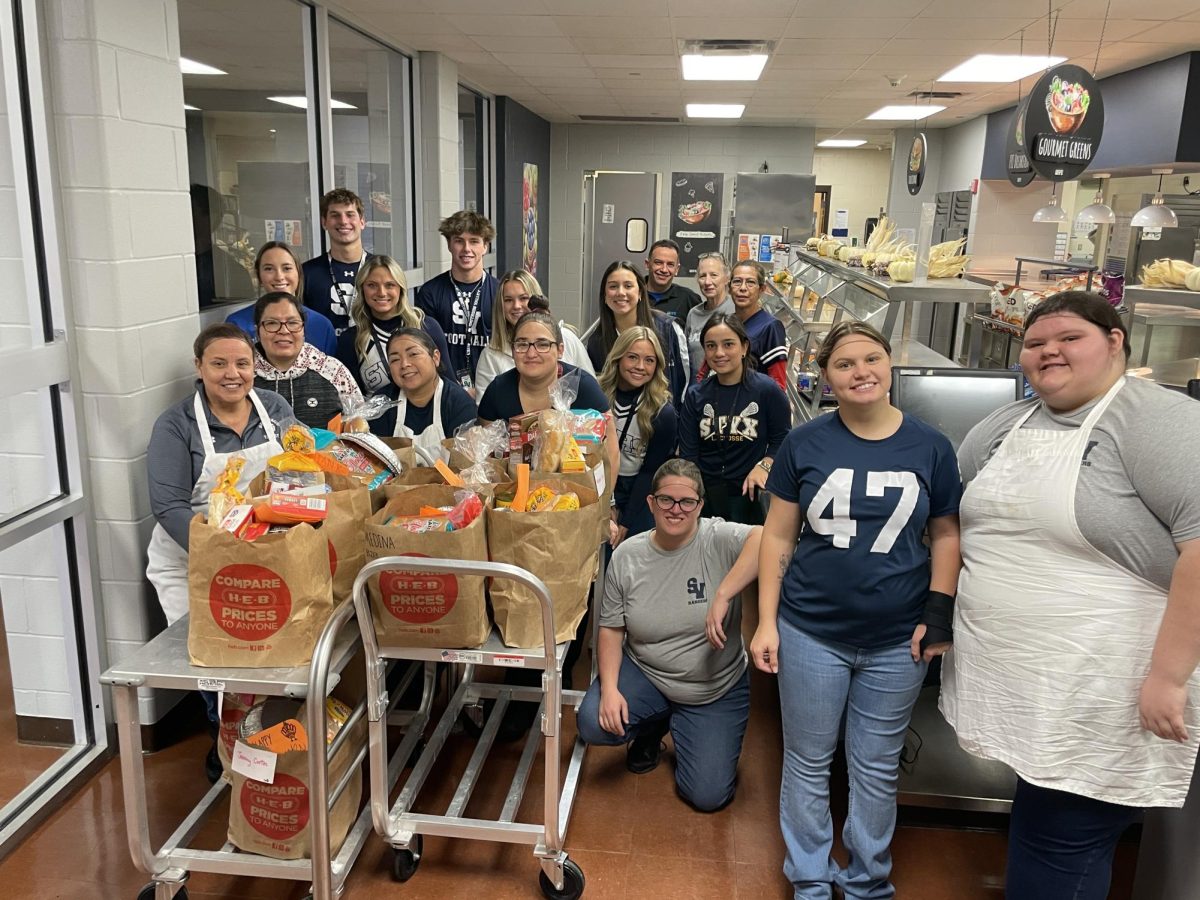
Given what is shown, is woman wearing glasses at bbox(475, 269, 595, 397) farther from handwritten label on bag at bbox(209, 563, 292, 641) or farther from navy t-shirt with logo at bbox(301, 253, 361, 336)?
handwritten label on bag at bbox(209, 563, 292, 641)

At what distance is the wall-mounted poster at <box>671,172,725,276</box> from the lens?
11430mm

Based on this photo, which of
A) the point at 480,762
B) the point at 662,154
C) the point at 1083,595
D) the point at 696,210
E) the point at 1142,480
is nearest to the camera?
the point at 1142,480

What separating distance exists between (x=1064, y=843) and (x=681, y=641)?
3.95ft

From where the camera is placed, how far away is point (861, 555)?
7.46 ft

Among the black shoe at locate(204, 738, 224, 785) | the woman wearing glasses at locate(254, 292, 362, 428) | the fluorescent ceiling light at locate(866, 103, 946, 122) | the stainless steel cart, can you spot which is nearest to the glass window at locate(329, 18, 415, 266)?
the woman wearing glasses at locate(254, 292, 362, 428)

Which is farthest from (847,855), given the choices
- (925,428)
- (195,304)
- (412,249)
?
(412,249)

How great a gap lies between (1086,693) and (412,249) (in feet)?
19.9

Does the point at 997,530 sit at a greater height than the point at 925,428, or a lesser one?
lesser

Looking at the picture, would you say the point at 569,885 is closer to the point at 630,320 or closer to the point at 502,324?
the point at 502,324

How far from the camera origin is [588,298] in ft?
39.4

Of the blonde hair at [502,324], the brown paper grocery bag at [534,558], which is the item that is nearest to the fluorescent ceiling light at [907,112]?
the blonde hair at [502,324]

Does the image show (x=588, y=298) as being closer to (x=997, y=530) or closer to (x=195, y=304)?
(x=195, y=304)

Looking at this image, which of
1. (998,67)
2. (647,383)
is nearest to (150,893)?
(647,383)

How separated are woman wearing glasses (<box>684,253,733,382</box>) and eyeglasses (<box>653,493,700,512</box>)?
195 centimetres
